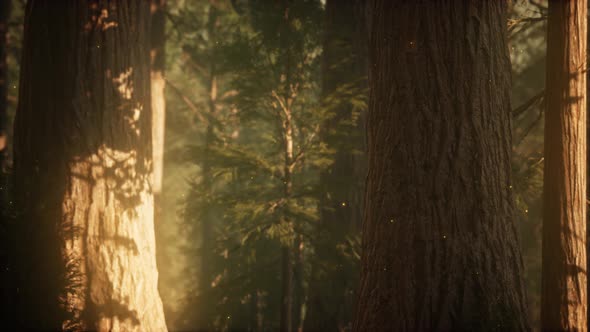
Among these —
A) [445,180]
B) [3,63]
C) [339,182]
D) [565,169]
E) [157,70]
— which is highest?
[3,63]

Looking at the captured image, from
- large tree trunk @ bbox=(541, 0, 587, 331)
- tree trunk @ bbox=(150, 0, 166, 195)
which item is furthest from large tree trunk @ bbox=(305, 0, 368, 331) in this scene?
tree trunk @ bbox=(150, 0, 166, 195)

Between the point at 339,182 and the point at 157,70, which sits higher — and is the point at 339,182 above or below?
below

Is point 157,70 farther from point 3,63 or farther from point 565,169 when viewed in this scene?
point 565,169

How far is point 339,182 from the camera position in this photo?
847cm

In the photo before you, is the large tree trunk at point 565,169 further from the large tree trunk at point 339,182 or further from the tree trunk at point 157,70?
the tree trunk at point 157,70

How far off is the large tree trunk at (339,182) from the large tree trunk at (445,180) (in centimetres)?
414

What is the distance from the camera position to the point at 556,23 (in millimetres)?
4746

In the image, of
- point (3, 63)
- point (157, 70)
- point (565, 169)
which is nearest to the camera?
point (565, 169)

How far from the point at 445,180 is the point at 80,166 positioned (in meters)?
3.65

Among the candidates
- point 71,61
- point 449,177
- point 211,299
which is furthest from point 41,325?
point 211,299

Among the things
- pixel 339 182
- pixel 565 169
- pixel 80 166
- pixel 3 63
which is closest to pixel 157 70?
pixel 3 63

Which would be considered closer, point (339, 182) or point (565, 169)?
point (565, 169)

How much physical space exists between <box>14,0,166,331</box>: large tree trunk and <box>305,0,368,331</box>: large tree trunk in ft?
12.6

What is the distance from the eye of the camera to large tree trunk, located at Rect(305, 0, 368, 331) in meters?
8.29
